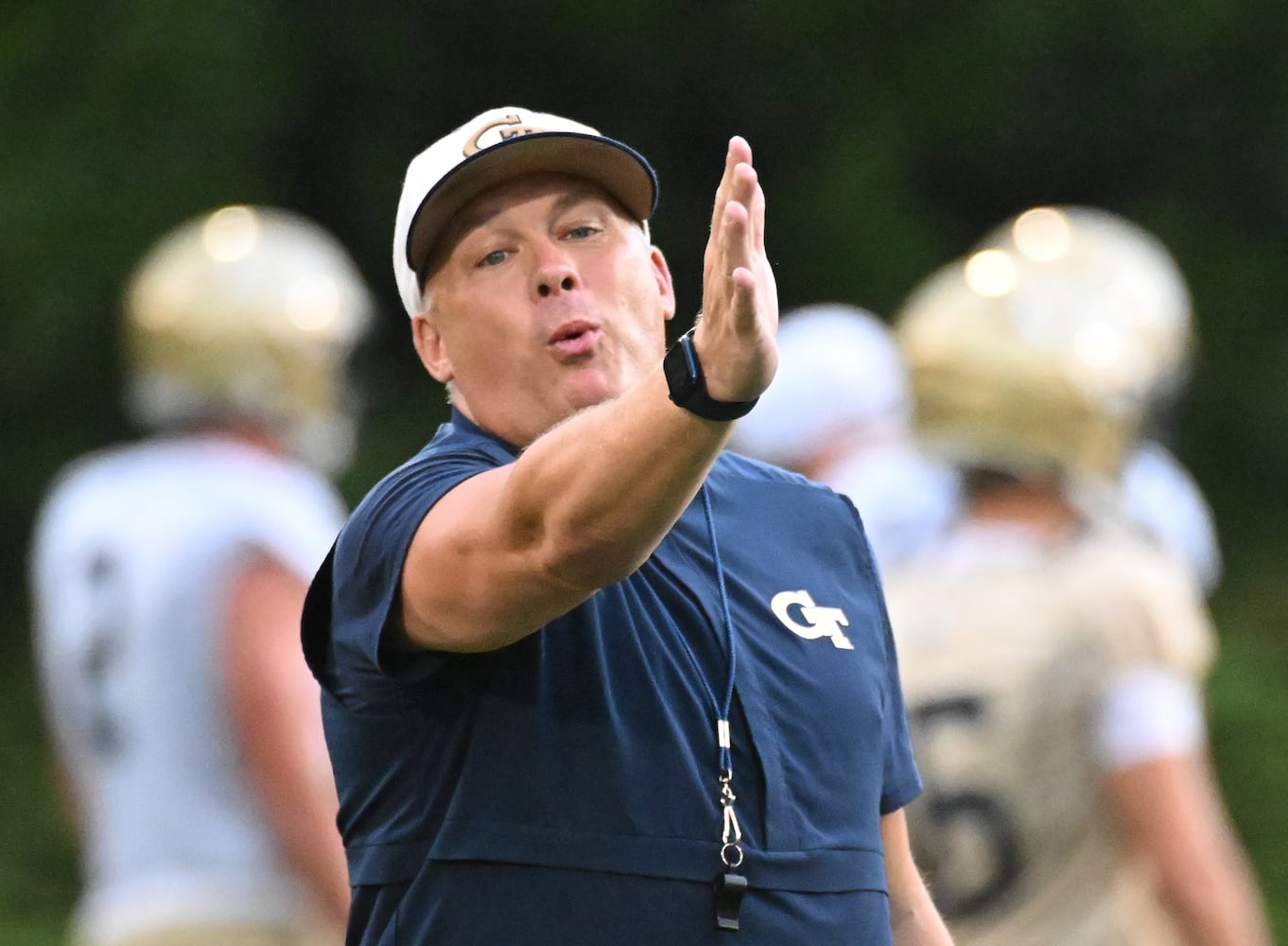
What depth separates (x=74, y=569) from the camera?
5578 mm

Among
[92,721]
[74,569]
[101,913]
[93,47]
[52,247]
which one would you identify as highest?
[93,47]

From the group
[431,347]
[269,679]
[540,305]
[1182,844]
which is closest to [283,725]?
[269,679]

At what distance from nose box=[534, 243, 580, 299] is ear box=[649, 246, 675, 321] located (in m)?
0.15

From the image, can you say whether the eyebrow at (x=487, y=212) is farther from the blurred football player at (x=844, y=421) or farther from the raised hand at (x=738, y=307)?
the blurred football player at (x=844, y=421)

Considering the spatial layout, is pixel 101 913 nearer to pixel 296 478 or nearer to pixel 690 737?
pixel 296 478

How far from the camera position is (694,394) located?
2.30 metres

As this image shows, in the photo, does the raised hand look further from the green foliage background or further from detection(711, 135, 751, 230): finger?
the green foliage background

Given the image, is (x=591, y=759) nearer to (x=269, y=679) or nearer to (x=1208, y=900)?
(x=1208, y=900)

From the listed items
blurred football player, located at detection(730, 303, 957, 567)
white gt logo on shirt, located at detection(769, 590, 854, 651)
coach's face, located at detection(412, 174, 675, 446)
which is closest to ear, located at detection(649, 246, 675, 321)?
coach's face, located at detection(412, 174, 675, 446)

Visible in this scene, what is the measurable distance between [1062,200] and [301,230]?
708 centimetres

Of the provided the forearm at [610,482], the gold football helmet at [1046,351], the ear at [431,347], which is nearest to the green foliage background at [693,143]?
the gold football helmet at [1046,351]

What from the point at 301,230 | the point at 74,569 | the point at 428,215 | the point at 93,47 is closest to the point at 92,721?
the point at 74,569

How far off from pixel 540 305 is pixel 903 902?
2.84 ft

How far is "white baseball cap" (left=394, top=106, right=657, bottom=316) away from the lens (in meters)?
2.84
